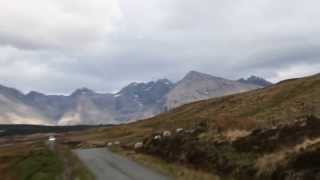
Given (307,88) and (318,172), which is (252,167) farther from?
(307,88)

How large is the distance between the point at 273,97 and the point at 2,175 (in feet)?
277

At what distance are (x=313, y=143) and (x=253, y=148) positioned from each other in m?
8.41

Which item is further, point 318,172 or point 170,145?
point 170,145

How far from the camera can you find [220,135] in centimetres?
5488

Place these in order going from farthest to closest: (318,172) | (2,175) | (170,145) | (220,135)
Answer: (2,175) < (170,145) < (220,135) < (318,172)

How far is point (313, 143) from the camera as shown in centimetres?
3341

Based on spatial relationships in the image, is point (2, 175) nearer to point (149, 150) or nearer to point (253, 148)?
point (149, 150)

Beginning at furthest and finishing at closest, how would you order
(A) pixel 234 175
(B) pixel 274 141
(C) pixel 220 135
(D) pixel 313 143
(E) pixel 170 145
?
(E) pixel 170 145 < (C) pixel 220 135 < (B) pixel 274 141 < (A) pixel 234 175 < (D) pixel 313 143

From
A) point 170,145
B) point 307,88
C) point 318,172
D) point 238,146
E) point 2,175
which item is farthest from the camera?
point 307,88

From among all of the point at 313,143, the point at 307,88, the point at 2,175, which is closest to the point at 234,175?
the point at 313,143

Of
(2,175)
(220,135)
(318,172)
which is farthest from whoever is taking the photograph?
(2,175)

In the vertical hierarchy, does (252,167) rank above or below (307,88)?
below

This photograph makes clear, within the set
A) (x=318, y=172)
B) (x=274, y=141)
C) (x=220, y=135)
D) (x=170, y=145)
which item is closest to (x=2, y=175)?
(x=170, y=145)

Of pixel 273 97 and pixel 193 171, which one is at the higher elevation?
pixel 273 97
